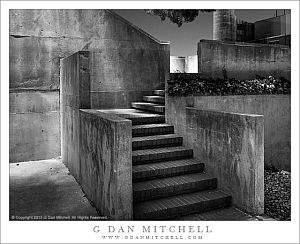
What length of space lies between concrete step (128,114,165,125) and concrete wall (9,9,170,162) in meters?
1.88

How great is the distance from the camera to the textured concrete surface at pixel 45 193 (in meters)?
4.32

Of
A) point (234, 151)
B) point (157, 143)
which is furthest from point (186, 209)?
point (157, 143)

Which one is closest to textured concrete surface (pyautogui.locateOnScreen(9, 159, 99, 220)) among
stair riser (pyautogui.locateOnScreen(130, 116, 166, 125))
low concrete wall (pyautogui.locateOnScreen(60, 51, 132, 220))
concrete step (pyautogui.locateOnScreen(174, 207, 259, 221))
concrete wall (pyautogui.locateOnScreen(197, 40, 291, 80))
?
low concrete wall (pyautogui.locateOnScreen(60, 51, 132, 220))

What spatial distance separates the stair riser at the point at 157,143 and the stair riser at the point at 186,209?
4.88ft

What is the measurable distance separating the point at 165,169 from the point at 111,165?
1.37 meters

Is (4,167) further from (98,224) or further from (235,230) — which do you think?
(235,230)

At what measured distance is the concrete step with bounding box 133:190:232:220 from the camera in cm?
403

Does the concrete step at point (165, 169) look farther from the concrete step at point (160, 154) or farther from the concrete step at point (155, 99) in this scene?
→ the concrete step at point (155, 99)

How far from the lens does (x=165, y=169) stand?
4848 mm

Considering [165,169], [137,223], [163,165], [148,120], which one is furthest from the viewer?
[148,120]

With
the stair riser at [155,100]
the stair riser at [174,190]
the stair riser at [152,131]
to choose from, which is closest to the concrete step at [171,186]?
the stair riser at [174,190]

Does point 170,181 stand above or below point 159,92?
below

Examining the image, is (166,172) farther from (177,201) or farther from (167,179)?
(177,201)

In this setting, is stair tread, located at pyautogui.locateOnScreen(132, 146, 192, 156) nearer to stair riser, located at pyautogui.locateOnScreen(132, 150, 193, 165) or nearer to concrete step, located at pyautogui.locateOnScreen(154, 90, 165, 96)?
stair riser, located at pyautogui.locateOnScreen(132, 150, 193, 165)
